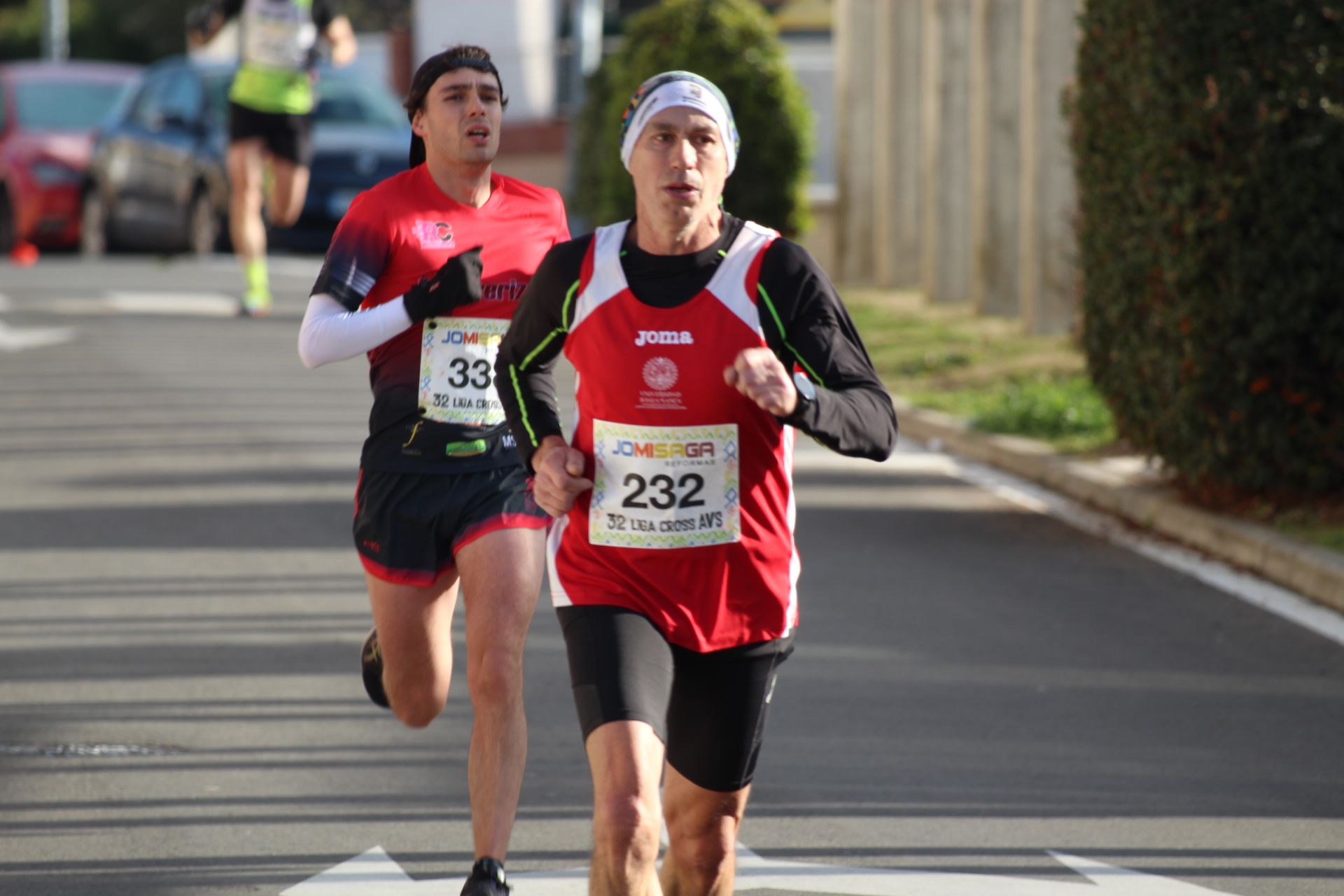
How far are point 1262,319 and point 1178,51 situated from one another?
1167 millimetres

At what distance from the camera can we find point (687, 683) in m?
4.65

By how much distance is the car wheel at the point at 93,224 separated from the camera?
81.6ft

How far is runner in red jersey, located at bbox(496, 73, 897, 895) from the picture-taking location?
4.51m

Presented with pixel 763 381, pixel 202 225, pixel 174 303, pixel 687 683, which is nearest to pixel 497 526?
pixel 687 683

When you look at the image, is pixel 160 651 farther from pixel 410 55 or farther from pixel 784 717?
pixel 410 55

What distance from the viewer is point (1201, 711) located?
736cm

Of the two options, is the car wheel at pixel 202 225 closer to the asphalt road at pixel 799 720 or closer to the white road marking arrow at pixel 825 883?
the asphalt road at pixel 799 720

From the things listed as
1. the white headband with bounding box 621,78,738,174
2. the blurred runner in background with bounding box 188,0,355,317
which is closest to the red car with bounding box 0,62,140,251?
the blurred runner in background with bounding box 188,0,355,317

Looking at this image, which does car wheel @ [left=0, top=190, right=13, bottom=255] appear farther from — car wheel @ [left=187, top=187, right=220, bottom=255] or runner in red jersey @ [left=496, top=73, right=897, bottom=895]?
runner in red jersey @ [left=496, top=73, right=897, bottom=895]

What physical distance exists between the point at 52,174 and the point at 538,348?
2197 centimetres

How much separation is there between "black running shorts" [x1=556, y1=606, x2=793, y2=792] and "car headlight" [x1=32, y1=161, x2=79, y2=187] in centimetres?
2206

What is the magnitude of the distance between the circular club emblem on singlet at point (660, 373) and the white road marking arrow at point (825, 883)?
1.49 meters

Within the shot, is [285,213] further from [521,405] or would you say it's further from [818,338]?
[818,338]

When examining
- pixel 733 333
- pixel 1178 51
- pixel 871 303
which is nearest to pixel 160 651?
pixel 733 333
